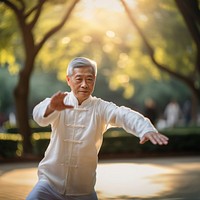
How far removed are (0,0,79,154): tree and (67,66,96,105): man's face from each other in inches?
458

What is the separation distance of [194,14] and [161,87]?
128ft

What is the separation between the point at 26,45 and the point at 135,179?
6713mm

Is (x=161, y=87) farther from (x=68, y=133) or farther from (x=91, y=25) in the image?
(x=68, y=133)

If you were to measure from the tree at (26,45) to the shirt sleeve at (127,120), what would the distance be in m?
11.8

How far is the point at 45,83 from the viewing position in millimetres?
51000

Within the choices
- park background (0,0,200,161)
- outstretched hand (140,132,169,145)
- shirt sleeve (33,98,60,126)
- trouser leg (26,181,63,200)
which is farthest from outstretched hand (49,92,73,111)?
park background (0,0,200,161)

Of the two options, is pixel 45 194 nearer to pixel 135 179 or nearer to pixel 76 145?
pixel 76 145

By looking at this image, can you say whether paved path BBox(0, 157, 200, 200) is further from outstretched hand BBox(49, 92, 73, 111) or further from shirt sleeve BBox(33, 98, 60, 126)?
outstretched hand BBox(49, 92, 73, 111)

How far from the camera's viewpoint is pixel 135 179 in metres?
12.4

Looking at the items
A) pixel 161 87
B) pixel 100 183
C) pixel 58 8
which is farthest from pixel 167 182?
pixel 161 87

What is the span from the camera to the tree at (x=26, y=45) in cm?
1708

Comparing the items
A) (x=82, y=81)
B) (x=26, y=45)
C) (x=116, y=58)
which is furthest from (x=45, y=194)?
(x=116, y=58)

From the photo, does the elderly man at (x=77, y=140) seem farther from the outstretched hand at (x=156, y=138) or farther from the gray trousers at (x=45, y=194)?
the outstretched hand at (x=156, y=138)

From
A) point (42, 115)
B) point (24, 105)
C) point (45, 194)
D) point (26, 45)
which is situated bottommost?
point (24, 105)
